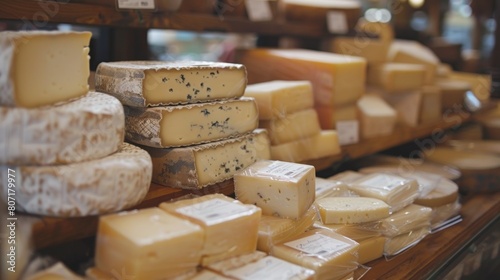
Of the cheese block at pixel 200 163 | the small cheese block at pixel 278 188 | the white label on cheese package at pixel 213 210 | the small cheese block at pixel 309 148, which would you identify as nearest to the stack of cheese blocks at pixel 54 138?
the white label on cheese package at pixel 213 210

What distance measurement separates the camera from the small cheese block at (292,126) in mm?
1824

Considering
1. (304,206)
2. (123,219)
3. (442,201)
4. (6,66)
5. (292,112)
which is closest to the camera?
(6,66)

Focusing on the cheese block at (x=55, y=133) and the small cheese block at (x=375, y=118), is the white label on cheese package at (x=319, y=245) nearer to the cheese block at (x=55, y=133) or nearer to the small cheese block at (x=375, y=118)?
the cheese block at (x=55, y=133)

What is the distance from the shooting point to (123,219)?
112 cm

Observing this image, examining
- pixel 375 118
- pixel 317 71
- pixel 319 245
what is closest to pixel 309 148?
pixel 317 71

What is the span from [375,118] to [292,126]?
65 centimetres

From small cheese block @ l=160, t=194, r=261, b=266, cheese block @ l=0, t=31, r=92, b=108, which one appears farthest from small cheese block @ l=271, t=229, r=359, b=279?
cheese block @ l=0, t=31, r=92, b=108

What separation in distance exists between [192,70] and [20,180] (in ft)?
1.84

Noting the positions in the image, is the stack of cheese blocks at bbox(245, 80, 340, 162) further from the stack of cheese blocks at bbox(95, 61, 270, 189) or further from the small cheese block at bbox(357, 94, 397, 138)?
the small cheese block at bbox(357, 94, 397, 138)

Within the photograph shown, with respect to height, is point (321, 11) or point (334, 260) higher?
point (321, 11)

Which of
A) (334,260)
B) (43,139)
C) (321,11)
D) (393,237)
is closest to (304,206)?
(334,260)

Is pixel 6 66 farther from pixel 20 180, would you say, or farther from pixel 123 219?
pixel 123 219

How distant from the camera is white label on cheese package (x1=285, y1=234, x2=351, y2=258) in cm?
134

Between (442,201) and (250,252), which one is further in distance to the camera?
(442,201)
